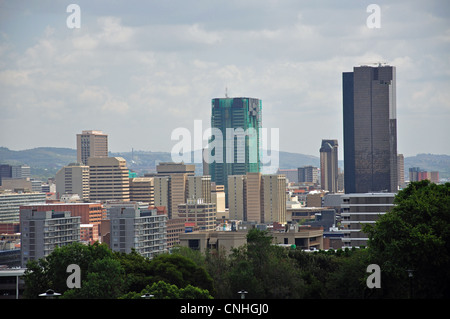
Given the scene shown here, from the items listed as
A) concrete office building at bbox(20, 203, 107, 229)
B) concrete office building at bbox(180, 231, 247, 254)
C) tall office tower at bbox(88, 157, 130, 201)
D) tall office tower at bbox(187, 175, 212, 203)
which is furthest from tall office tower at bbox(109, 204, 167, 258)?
tall office tower at bbox(88, 157, 130, 201)

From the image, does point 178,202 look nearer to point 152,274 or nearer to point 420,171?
point 420,171

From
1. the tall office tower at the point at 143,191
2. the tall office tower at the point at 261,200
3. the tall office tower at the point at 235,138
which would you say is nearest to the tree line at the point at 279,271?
the tall office tower at the point at 261,200

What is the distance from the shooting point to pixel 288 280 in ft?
74.8

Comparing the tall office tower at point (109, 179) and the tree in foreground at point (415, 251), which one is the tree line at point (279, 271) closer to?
the tree in foreground at point (415, 251)

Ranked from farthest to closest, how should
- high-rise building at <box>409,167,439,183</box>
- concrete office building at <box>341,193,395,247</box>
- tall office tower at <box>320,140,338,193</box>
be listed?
tall office tower at <box>320,140,338,193</box> < high-rise building at <box>409,167,439,183</box> < concrete office building at <box>341,193,395,247</box>

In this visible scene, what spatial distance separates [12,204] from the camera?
117 meters

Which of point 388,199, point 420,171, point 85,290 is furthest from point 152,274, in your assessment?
point 420,171

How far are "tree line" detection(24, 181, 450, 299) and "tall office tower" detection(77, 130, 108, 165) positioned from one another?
386 ft

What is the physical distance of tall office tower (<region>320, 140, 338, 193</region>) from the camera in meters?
172

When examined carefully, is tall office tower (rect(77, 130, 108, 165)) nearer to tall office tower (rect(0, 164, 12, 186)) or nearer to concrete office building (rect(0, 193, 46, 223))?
tall office tower (rect(0, 164, 12, 186))

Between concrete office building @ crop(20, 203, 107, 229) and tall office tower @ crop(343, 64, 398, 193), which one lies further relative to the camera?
tall office tower @ crop(343, 64, 398, 193)

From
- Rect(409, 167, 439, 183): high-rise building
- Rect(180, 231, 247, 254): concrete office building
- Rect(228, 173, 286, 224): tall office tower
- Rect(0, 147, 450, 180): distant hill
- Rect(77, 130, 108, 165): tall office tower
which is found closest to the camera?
Rect(180, 231, 247, 254): concrete office building

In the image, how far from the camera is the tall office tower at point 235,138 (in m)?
144

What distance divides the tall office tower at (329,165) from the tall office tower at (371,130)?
5761cm
